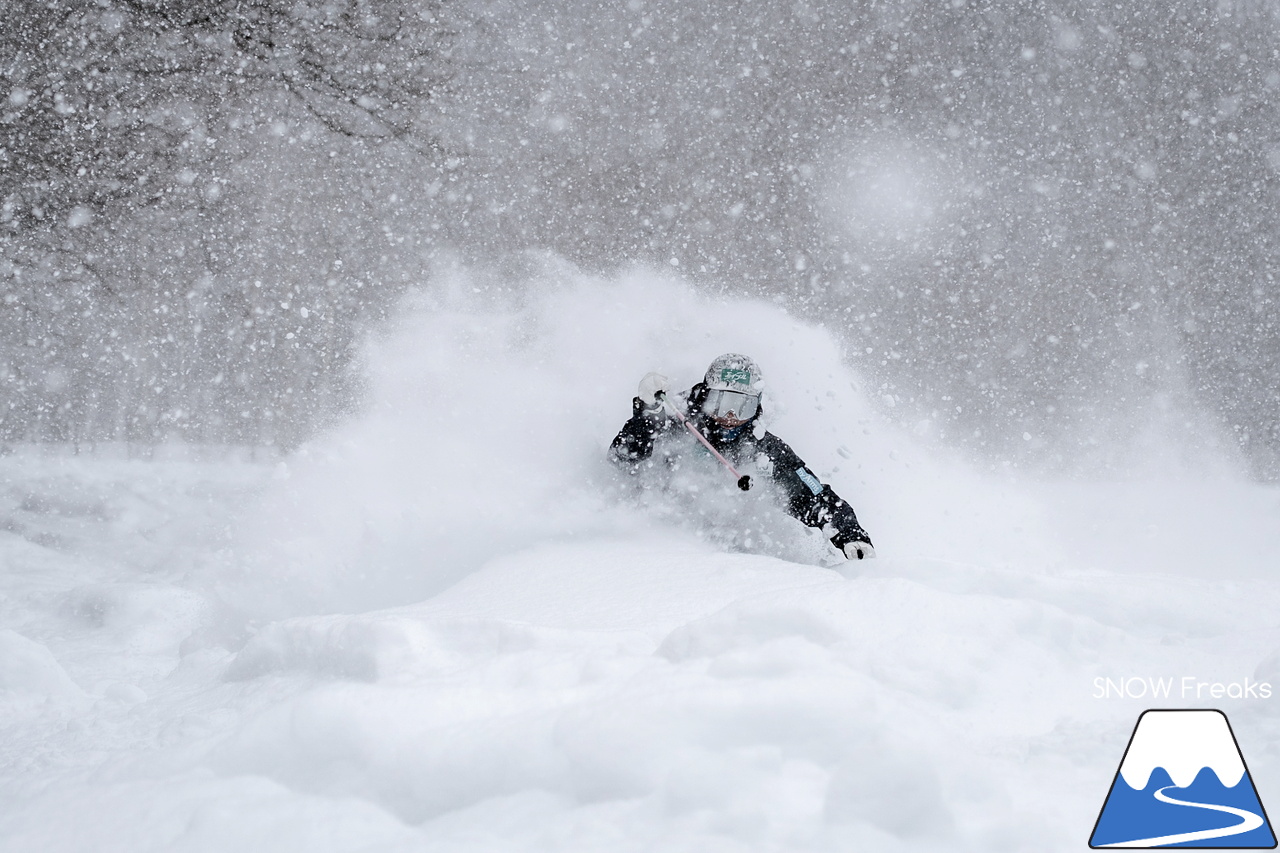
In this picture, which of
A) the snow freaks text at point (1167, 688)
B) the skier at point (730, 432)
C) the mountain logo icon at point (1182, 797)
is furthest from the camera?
the skier at point (730, 432)

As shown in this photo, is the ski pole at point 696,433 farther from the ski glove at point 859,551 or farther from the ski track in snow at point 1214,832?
the ski track in snow at point 1214,832

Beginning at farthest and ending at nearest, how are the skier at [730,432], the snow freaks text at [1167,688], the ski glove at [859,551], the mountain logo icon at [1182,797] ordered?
the skier at [730,432]
the ski glove at [859,551]
the snow freaks text at [1167,688]
the mountain logo icon at [1182,797]

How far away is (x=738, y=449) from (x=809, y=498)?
41 centimetres

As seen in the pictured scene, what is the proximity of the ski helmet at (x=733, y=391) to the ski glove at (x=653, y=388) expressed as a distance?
23 cm

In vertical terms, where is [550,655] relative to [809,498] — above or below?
below

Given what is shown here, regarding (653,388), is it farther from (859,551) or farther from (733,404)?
(859,551)

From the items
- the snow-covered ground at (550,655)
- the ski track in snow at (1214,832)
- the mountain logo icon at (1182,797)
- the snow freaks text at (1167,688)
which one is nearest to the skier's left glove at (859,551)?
the snow-covered ground at (550,655)

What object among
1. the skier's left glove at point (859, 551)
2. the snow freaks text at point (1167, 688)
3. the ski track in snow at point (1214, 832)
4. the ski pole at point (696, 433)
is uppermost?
the ski pole at point (696, 433)

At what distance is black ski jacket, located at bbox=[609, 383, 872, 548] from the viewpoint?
337cm

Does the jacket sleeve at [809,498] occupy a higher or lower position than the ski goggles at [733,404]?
lower

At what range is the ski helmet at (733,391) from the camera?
3346mm

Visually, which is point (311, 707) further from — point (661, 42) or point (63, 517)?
point (661, 42)

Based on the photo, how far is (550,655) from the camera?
156 centimetres

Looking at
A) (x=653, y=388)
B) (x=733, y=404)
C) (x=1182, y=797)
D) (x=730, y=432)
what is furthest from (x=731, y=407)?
(x=1182, y=797)
